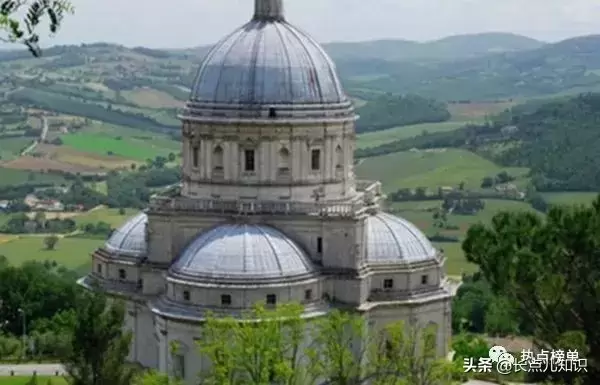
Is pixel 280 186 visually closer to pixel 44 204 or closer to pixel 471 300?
pixel 471 300

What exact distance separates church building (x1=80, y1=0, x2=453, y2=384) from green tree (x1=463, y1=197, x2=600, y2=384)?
886 cm

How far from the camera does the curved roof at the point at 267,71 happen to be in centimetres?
5722

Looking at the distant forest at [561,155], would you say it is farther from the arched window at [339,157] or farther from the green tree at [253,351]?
the green tree at [253,351]

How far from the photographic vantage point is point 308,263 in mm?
55000

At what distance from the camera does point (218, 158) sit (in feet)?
188


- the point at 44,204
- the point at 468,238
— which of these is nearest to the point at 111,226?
the point at 44,204

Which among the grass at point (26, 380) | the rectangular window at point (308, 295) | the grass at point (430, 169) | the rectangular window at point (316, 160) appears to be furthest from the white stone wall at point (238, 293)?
the grass at point (430, 169)

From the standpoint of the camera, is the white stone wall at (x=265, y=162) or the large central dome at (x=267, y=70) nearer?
the white stone wall at (x=265, y=162)

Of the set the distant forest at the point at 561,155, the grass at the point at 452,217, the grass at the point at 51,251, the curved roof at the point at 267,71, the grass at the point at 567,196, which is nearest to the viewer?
the curved roof at the point at 267,71

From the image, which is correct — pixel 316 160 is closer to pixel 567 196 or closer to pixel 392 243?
pixel 392 243

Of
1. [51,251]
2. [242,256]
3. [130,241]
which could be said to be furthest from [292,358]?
[51,251]

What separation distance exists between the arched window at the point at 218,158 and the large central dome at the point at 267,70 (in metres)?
2.15

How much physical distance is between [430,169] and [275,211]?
128843 millimetres

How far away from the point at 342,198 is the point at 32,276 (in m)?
30.4
